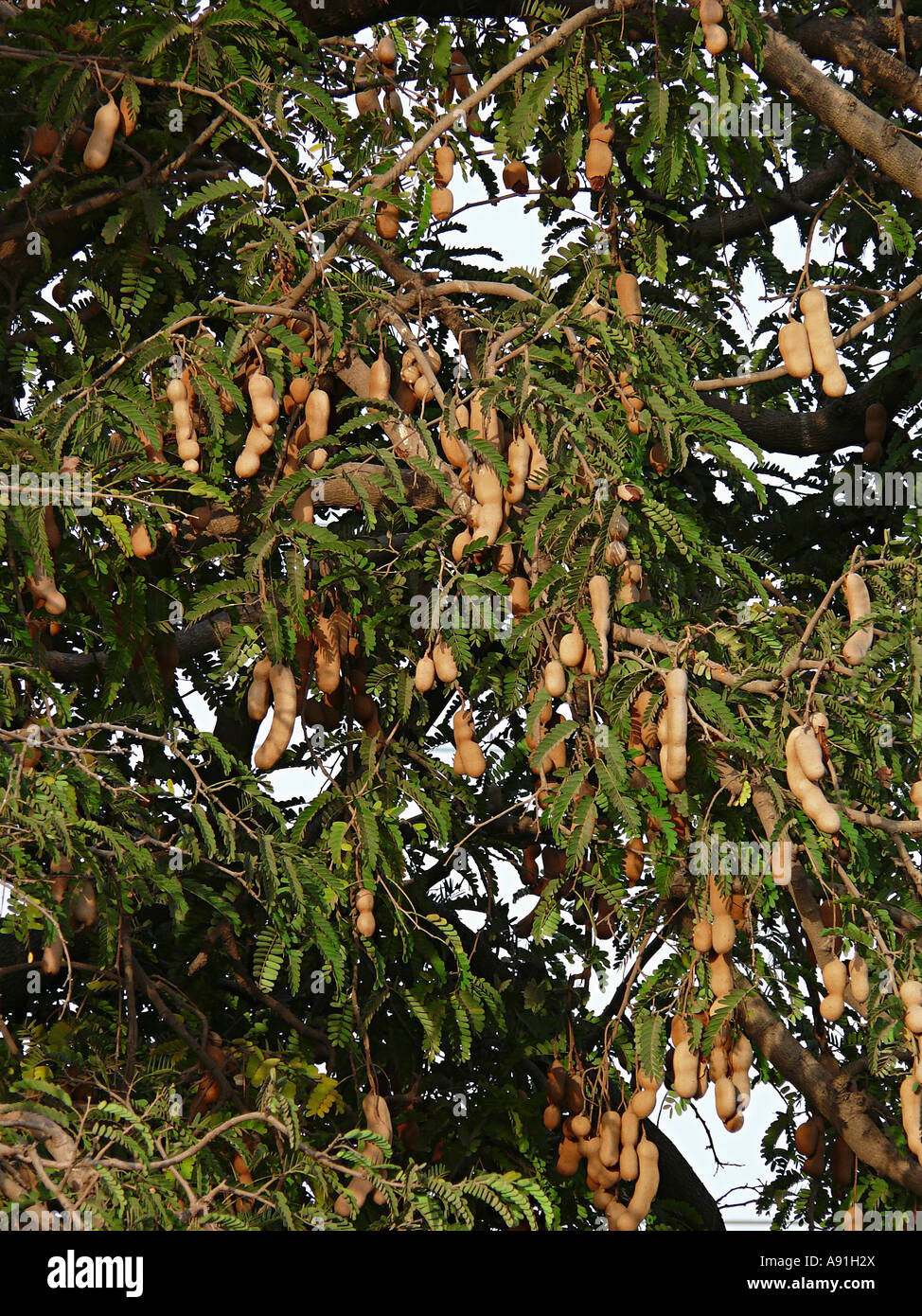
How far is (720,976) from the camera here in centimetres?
366

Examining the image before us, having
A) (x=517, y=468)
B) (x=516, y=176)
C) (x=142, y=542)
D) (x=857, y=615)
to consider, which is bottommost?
(x=857, y=615)

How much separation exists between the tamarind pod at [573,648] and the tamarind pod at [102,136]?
1647mm

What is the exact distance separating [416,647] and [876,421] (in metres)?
2.33

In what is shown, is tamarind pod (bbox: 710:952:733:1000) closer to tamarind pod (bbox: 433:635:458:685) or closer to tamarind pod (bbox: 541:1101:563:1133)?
tamarind pod (bbox: 433:635:458:685)

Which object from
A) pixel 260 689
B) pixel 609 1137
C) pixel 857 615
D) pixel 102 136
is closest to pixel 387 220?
pixel 102 136

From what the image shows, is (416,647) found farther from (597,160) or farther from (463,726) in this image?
(597,160)

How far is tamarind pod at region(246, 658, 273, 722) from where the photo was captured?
12.5ft

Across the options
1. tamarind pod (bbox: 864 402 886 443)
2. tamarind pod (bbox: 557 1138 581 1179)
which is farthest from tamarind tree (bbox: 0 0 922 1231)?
tamarind pod (bbox: 864 402 886 443)

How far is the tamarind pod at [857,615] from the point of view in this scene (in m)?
3.55

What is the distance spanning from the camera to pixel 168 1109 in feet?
10.9

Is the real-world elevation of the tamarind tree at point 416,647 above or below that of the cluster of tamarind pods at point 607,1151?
above

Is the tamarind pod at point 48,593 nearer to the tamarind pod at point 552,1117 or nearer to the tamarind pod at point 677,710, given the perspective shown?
the tamarind pod at point 677,710

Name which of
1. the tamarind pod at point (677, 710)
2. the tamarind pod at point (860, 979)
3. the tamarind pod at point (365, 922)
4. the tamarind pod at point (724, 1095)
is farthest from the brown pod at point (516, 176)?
the tamarind pod at point (724, 1095)

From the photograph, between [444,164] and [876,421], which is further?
[876,421]
